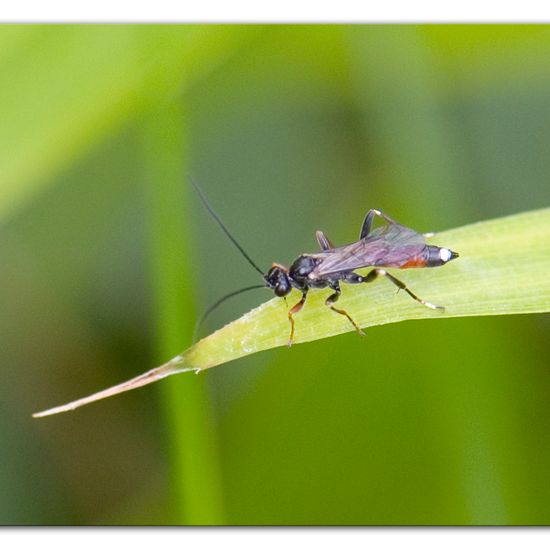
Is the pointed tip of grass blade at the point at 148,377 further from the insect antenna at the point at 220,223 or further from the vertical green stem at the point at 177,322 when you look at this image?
the insect antenna at the point at 220,223

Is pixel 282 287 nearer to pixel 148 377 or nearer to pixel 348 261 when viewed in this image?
pixel 348 261

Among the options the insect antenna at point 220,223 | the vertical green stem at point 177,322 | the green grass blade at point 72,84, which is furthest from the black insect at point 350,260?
the green grass blade at point 72,84

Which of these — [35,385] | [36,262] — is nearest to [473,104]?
[36,262]

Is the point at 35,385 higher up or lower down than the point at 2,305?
lower down

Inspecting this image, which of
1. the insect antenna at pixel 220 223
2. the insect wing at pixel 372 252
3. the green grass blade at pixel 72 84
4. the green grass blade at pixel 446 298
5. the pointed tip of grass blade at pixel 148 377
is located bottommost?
the pointed tip of grass blade at pixel 148 377

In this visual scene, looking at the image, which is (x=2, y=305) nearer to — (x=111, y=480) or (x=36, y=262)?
(x=36, y=262)
